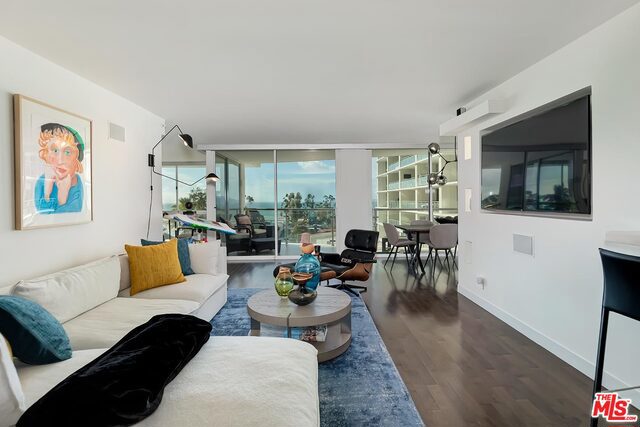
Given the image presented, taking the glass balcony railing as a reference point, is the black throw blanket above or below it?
below

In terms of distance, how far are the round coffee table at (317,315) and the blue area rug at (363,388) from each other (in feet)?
0.30

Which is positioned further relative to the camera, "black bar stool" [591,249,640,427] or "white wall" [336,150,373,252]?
"white wall" [336,150,373,252]

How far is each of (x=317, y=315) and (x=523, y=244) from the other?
6.66 feet

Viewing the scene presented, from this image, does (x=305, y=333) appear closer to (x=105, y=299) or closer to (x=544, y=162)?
(x=105, y=299)

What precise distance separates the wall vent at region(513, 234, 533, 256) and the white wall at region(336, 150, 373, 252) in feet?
12.4

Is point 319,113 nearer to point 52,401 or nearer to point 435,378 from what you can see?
point 435,378

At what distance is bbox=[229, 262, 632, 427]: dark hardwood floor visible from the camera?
181 cm

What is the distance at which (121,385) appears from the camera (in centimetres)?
115

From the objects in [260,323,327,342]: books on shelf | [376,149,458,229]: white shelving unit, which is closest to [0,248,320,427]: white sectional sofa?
[260,323,327,342]: books on shelf

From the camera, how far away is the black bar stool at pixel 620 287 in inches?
58.5

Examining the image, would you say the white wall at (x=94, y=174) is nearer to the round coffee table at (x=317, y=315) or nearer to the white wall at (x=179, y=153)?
the round coffee table at (x=317, y=315)

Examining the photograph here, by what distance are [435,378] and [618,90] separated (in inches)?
87.4

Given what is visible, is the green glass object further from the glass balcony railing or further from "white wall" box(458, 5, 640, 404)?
the glass balcony railing

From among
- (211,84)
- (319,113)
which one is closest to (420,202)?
(319,113)
